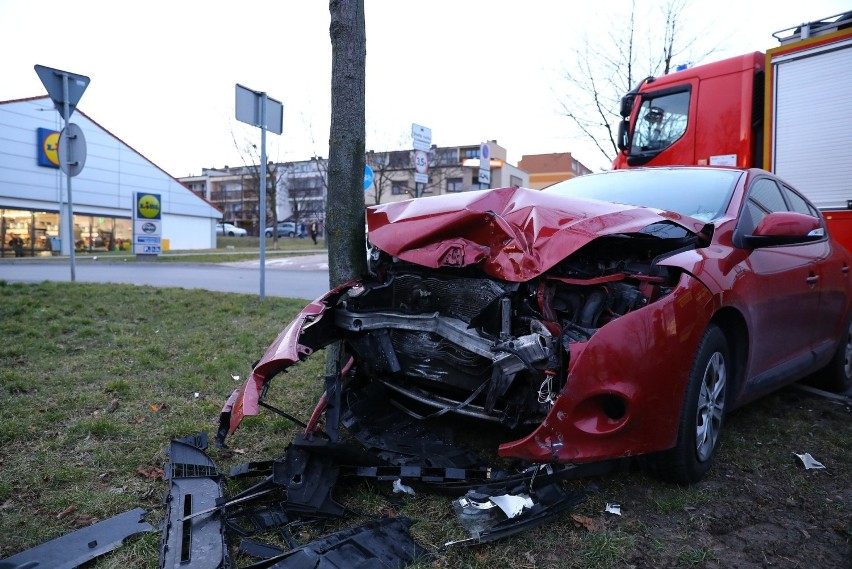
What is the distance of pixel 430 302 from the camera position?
3045mm

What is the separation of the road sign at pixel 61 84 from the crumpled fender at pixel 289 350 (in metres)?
6.66

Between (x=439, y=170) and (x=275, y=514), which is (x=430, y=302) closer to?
(x=275, y=514)

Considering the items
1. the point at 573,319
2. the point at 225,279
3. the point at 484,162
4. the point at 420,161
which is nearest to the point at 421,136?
the point at 420,161

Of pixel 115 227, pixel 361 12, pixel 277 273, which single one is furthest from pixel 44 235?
pixel 361 12

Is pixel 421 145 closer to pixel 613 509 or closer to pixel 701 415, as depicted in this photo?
pixel 701 415

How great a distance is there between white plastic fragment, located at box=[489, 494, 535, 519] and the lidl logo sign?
22.2 meters

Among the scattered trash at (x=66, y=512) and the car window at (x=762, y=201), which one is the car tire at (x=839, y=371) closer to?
the car window at (x=762, y=201)

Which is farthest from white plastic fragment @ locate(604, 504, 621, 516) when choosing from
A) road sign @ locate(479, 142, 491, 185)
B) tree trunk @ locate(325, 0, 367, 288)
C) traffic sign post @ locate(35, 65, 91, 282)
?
road sign @ locate(479, 142, 491, 185)

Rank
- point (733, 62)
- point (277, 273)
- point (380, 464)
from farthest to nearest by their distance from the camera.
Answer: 1. point (277, 273)
2. point (733, 62)
3. point (380, 464)

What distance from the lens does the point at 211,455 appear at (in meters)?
3.25

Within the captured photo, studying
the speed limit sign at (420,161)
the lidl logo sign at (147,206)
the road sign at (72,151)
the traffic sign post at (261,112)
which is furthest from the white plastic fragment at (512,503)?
the lidl logo sign at (147,206)

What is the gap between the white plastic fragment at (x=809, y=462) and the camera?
3.18m

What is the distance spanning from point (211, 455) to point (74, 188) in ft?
98.9

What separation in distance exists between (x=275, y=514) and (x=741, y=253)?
2666mm
